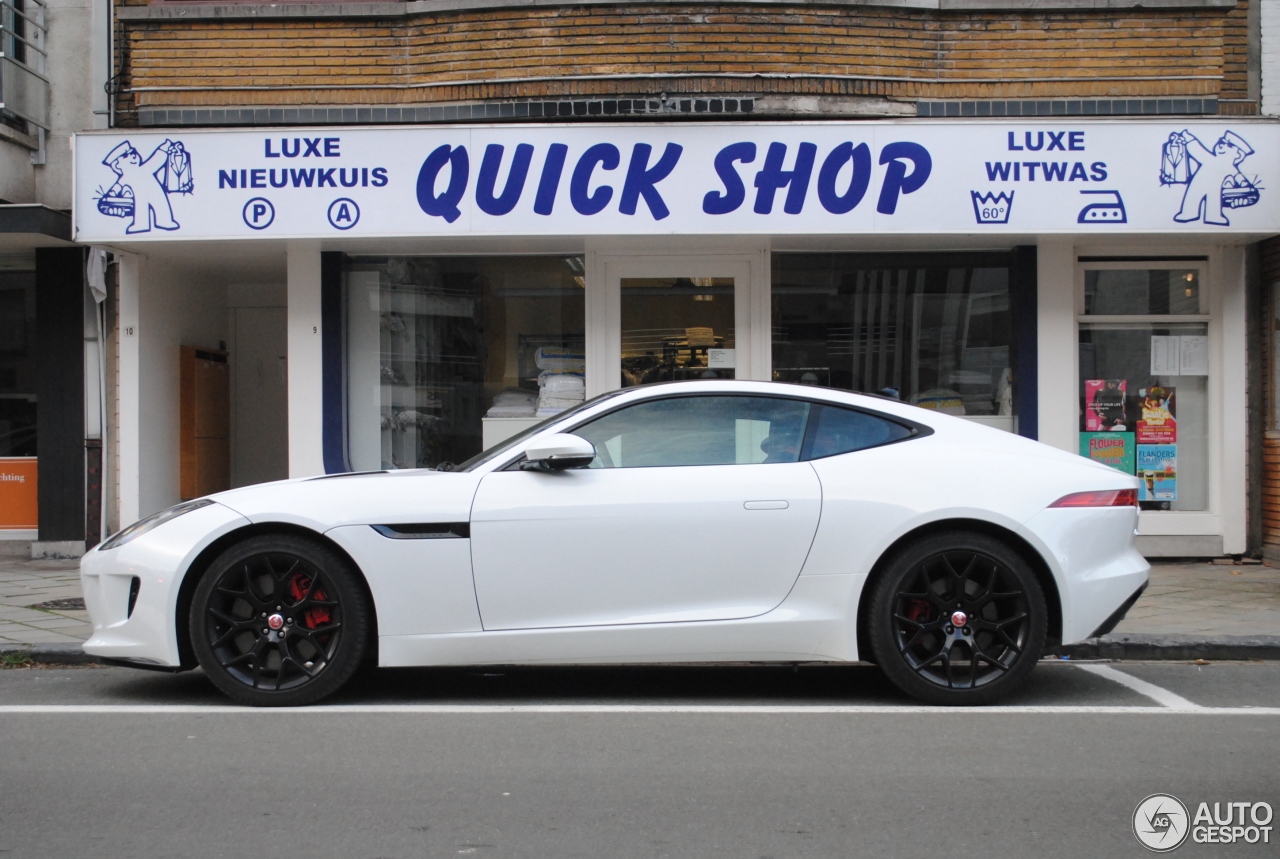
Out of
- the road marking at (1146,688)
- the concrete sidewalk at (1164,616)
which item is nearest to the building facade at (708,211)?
the concrete sidewalk at (1164,616)

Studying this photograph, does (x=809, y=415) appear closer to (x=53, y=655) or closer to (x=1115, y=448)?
(x=53, y=655)

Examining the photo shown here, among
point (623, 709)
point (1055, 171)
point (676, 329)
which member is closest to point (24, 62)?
point (676, 329)

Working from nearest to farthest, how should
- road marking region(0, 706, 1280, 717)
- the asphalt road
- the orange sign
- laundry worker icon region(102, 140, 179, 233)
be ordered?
the asphalt road → road marking region(0, 706, 1280, 717) → laundry worker icon region(102, 140, 179, 233) → the orange sign

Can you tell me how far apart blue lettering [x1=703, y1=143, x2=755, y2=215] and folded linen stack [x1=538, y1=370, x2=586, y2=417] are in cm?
204

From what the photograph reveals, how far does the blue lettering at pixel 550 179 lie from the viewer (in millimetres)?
9477

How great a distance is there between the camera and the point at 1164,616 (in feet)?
24.1

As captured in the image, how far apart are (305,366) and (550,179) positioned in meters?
2.85

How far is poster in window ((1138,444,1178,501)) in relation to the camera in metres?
10.2

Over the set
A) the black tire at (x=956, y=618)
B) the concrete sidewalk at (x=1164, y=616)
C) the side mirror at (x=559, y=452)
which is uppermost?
the side mirror at (x=559, y=452)

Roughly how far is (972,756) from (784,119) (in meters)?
6.55

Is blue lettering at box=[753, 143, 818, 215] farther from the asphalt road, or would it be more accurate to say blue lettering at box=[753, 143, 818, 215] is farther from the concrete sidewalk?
the asphalt road

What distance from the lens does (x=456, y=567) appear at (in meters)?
5.06

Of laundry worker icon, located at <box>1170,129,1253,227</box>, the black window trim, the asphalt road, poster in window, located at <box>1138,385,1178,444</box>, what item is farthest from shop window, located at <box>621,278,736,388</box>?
the black window trim

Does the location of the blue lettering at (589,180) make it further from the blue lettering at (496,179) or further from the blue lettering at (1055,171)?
the blue lettering at (1055,171)
